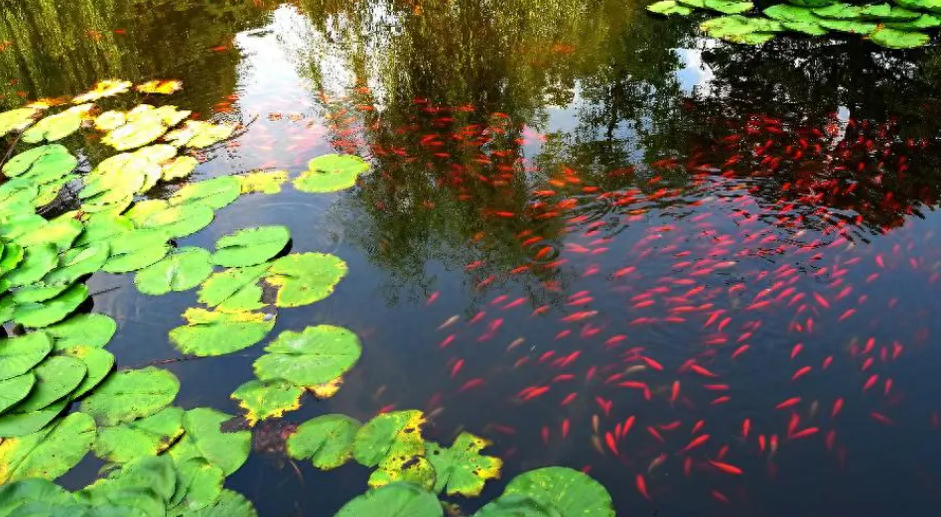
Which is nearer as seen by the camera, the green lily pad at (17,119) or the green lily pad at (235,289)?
the green lily pad at (235,289)

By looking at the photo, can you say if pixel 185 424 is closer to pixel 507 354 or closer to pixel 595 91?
pixel 507 354

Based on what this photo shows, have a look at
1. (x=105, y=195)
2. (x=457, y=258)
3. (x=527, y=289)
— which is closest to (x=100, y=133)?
(x=105, y=195)

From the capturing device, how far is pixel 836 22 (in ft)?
32.3

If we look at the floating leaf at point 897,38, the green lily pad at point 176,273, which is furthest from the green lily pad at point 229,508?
the floating leaf at point 897,38

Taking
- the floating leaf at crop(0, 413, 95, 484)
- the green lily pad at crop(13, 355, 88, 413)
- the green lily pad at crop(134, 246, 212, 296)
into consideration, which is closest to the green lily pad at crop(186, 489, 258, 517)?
the floating leaf at crop(0, 413, 95, 484)

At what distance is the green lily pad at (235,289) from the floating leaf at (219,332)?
0.09m

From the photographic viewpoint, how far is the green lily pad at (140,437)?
376 cm

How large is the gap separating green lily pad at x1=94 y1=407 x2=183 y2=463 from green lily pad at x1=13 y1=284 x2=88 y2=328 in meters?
1.33

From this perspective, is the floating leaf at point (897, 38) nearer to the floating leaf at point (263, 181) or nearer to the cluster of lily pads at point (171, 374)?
the cluster of lily pads at point (171, 374)

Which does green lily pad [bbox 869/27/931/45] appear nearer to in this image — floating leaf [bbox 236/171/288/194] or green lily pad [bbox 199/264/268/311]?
floating leaf [bbox 236/171/288/194]

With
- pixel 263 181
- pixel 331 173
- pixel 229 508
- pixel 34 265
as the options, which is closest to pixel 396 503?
pixel 229 508

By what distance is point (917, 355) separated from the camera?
4.25 metres

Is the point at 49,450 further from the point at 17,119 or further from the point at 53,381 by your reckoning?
the point at 17,119

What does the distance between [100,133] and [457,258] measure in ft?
18.5
